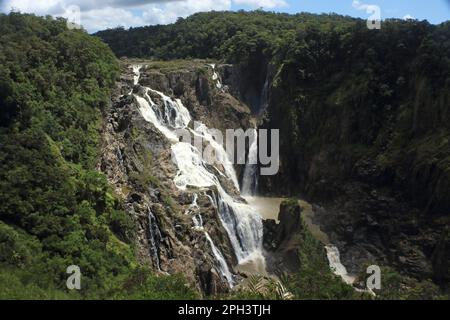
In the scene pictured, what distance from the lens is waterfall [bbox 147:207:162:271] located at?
28.6m

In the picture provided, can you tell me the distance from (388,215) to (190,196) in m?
12.1

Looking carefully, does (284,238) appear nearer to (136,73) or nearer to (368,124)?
(368,124)

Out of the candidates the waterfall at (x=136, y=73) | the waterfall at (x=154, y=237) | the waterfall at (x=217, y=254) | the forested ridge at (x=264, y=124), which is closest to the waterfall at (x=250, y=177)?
the forested ridge at (x=264, y=124)

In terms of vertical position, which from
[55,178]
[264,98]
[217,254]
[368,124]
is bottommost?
[217,254]

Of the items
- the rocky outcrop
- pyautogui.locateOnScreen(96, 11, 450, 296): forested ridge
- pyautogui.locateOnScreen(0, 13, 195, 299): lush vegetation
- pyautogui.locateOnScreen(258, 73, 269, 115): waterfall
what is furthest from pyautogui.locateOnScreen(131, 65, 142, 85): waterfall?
the rocky outcrop

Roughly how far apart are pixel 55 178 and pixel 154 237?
246 inches

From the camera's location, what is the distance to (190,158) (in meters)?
36.2

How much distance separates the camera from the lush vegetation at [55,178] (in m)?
19.6

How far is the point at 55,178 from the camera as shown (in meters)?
25.5

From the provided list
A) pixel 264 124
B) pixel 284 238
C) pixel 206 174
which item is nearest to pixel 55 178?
pixel 206 174

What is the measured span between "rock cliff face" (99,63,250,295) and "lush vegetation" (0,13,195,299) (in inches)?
47.1

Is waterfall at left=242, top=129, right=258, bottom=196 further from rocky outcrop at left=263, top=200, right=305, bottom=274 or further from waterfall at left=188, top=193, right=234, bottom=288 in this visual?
waterfall at left=188, top=193, right=234, bottom=288

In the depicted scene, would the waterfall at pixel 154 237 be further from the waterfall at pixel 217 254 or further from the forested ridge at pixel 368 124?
the forested ridge at pixel 368 124

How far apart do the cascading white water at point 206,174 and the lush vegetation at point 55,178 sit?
12.9 ft
